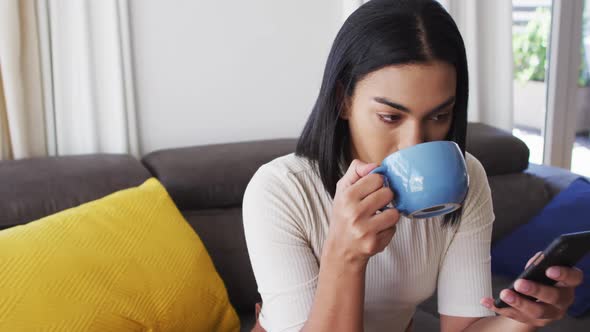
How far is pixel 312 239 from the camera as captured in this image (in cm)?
117

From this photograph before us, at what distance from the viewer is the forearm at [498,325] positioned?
1101mm

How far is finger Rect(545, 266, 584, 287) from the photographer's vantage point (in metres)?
0.96

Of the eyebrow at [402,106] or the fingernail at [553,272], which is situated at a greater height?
the eyebrow at [402,106]

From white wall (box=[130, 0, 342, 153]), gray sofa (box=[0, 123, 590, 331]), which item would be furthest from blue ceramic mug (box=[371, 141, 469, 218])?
white wall (box=[130, 0, 342, 153])

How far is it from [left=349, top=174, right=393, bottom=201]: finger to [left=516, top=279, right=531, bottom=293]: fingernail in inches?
10.8

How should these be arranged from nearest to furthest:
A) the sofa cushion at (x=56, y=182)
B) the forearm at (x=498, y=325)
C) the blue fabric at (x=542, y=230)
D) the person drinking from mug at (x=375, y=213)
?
1. the person drinking from mug at (x=375, y=213)
2. the forearm at (x=498, y=325)
3. the sofa cushion at (x=56, y=182)
4. the blue fabric at (x=542, y=230)

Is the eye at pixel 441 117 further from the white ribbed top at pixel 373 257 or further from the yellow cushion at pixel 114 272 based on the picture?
the yellow cushion at pixel 114 272

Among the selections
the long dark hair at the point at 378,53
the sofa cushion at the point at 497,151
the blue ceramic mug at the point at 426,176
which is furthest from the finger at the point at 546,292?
the sofa cushion at the point at 497,151

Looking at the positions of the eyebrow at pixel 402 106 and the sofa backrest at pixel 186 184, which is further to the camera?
the sofa backrest at pixel 186 184

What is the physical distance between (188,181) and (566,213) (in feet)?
3.80

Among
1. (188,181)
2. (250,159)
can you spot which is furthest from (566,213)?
(188,181)

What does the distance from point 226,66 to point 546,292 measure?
142cm

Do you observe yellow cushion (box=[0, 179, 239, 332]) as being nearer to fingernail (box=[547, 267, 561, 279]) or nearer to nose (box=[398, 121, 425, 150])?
nose (box=[398, 121, 425, 150])

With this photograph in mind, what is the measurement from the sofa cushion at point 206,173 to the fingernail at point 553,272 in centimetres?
105
